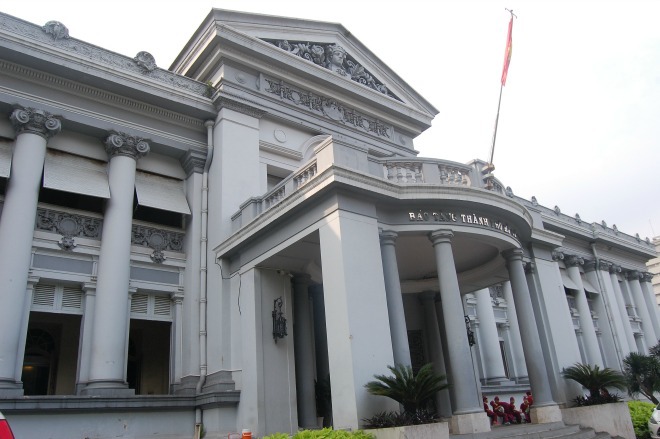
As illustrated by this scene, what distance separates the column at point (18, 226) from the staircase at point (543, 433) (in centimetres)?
1009

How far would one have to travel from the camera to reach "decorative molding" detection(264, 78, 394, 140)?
1906 centimetres

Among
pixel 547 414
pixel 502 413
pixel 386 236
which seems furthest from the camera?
pixel 502 413

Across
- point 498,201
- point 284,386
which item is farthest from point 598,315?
point 284,386

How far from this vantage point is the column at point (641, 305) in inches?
1259

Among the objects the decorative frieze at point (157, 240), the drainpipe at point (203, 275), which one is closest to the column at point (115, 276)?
the decorative frieze at point (157, 240)

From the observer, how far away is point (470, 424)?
1116cm

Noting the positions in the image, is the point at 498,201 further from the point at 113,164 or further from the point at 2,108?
the point at 2,108

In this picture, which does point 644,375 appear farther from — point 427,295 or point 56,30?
point 56,30

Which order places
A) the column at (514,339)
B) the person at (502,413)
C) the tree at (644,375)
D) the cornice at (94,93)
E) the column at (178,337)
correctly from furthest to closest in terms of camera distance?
the column at (514,339) < the tree at (644,375) < the person at (502,413) < the column at (178,337) < the cornice at (94,93)

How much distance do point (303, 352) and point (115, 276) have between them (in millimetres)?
5534

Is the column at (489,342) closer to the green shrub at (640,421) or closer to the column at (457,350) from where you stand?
the green shrub at (640,421)

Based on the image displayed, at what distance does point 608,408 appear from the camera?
13.9 metres

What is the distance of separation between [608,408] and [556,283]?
4.18m

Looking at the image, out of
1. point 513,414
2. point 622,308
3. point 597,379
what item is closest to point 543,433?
point 597,379
